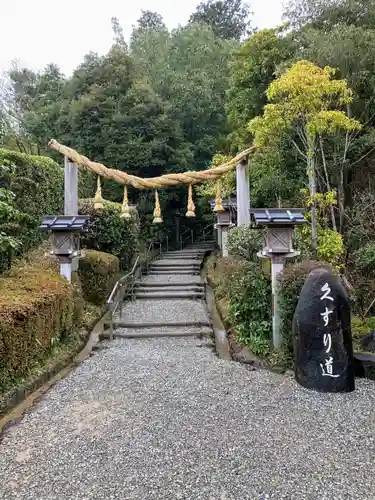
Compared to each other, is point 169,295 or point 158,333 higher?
point 169,295

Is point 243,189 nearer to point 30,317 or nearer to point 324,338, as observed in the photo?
point 324,338

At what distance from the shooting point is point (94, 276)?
29.0 ft

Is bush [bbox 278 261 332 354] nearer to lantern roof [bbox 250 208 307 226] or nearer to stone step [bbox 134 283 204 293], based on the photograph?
lantern roof [bbox 250 208 307 226]


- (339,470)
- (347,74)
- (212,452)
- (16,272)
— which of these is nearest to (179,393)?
(212,452)

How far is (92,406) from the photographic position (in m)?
4.37

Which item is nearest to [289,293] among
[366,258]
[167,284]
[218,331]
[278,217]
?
[278,217]

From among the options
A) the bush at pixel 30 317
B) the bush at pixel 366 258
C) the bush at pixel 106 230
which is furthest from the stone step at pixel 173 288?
the bush at pixel 366 258

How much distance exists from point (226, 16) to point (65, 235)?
87.8 feet

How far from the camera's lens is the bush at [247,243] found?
26.7 feet

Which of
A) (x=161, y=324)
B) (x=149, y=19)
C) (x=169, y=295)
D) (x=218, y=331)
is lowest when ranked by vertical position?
(x=218, y=331)

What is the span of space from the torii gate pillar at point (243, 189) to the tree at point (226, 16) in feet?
72.7

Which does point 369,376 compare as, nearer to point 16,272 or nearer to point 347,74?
point 16,272

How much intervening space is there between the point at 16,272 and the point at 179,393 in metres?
3.64

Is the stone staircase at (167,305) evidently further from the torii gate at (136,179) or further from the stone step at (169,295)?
the torii gate at (136,179)
